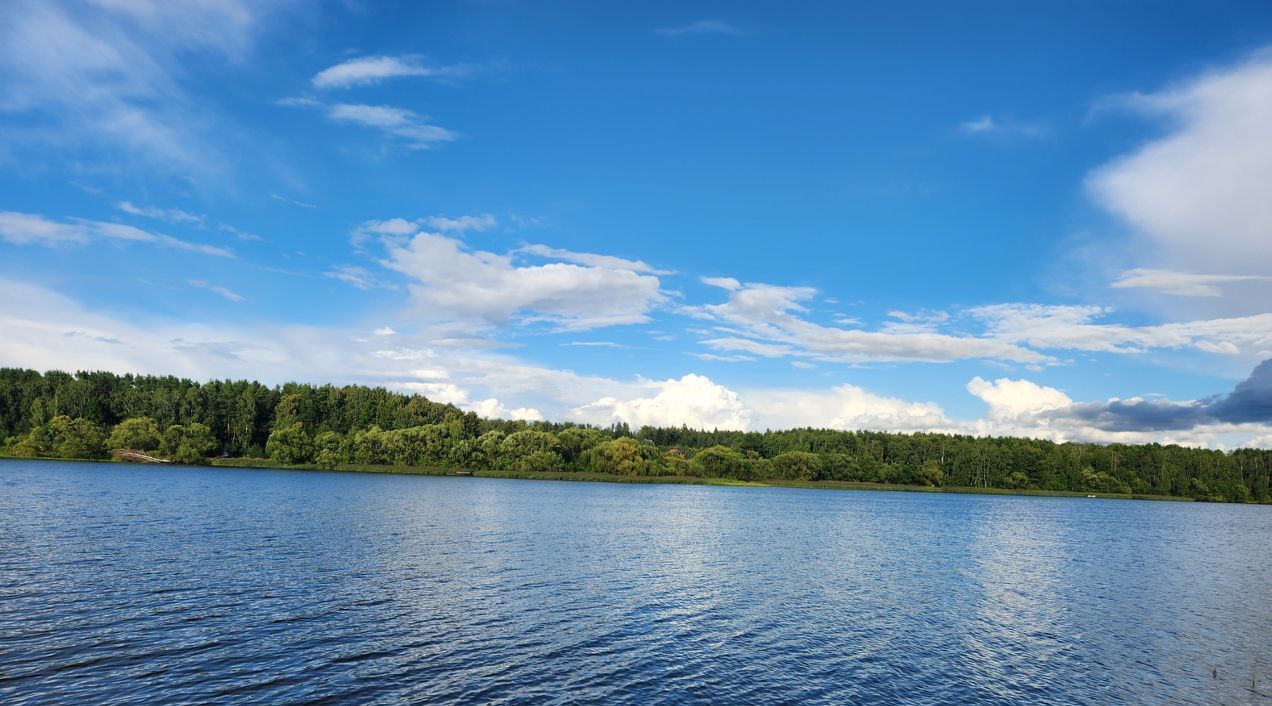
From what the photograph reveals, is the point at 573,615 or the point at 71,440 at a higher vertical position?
the point at 71,440

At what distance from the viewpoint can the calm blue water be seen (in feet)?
90.7

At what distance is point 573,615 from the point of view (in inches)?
1528

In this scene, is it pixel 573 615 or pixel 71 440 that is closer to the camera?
pixel 573 615

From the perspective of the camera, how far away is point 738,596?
154ft

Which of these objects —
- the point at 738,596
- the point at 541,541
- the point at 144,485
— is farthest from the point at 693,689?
the point at 144,485

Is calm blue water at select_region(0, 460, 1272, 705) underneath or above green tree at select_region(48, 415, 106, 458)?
underneath

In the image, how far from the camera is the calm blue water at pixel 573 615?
27641 mm

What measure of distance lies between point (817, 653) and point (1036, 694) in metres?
9.55

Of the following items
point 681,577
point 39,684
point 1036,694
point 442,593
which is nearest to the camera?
point 39,684

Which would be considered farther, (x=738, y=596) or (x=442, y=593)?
(x=738, y=596)

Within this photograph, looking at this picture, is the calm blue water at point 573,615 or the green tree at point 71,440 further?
the green tree at point 71,440

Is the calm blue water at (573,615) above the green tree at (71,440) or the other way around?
the other way around

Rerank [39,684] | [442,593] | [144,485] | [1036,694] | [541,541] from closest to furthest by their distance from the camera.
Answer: [39,684] < [1036,694] < [442,593] < [541,541] < [144,485]

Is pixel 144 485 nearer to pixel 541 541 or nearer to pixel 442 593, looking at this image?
pixel 541 541
